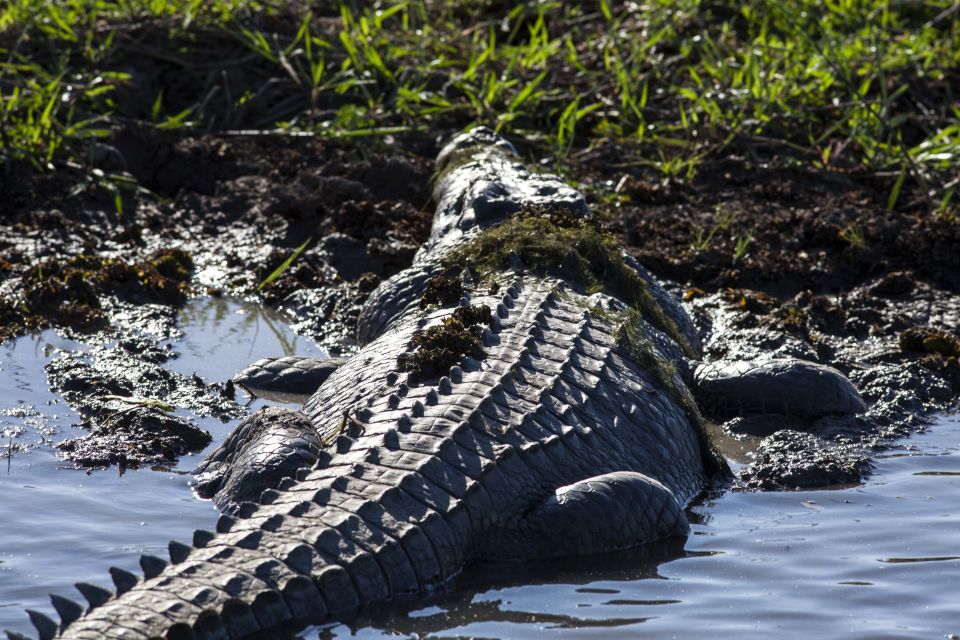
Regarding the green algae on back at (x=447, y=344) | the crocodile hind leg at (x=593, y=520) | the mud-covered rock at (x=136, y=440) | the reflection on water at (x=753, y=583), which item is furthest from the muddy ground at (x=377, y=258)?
the green algae on back at (x=447, y=344)

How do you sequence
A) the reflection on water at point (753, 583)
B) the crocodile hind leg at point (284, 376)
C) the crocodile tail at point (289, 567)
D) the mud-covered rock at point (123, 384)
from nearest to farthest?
the crocodile tail at point (289, 567), the reflection on water at point (753, 583), the mud-covered rock at point (123, 384), the crocodile hind leg at point (284, 376)

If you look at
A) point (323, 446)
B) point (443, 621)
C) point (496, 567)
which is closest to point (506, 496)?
point (496, 567)

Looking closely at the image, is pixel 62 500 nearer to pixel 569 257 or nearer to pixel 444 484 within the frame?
pixel 444 484

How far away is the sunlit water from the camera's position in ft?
10.9

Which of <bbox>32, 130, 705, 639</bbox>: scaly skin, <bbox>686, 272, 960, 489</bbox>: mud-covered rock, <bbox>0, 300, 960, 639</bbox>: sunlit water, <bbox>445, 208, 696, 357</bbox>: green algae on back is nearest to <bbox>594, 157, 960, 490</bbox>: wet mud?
<bbox>686, 272, 960, 489</bbox>: mud-covered rock

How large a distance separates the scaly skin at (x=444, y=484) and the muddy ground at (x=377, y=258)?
666 mm

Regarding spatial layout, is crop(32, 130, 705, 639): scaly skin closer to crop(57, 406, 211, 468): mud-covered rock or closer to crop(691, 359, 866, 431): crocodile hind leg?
crop(691, 359, 866, 431): crocodile hind leg

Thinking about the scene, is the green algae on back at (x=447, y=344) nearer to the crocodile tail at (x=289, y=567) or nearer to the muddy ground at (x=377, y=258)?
the crocodile tail at (x=289, y=567)

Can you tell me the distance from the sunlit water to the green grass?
10.6 ft

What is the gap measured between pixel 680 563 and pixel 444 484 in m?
0.76

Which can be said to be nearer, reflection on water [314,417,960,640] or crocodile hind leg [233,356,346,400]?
reflection on water [314,417,960,640]

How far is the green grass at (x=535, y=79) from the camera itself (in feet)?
25.0

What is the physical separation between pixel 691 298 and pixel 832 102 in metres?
2.30

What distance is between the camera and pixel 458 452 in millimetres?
3650
